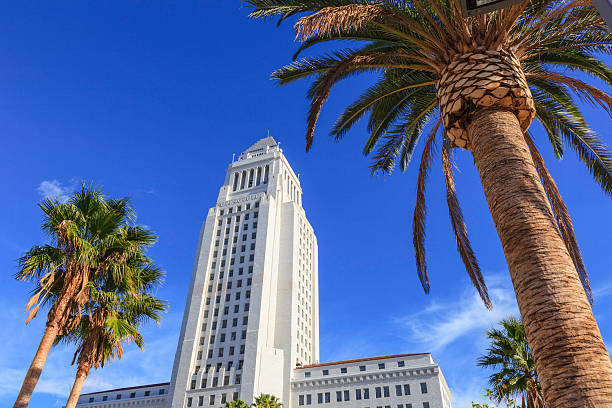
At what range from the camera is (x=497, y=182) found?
6801 mm

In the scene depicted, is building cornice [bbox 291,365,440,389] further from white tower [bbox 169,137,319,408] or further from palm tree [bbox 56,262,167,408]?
palm tree [bbox 56,262,167,408]

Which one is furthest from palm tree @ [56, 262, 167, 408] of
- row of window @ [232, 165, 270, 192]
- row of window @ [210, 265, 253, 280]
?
row of window @ [232, 165, 270, 192]

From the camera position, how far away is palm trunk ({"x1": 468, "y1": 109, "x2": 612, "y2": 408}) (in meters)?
4.90

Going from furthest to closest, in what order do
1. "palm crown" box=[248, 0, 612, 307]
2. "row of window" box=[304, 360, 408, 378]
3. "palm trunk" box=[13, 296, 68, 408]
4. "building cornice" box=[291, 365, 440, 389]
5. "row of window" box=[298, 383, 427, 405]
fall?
"row of window" box=[304, 360, 408, 378], "building cornice" box=[291, 365, 440, 389], "row of window" box=[298, 383, 427, 405], "palm trunk" box=[13, 296, 68, 408], "palm crown" box=[248, 0, 612, 307]

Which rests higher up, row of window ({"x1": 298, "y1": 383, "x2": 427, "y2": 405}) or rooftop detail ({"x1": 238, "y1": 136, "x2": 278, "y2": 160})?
rooftop detail ({"x1": 238, "y1": 136, "x2": 278, "y2": 160})

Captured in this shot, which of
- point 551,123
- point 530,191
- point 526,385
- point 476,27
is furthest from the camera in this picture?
point 526,385

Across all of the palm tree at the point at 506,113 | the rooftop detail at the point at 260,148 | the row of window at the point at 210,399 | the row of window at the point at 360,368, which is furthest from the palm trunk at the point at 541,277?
the rooftop detail at the point at 260,148

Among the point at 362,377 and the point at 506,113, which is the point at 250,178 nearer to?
the point at 362,377

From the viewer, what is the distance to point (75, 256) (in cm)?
1372

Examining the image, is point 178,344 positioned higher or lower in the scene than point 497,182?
higher

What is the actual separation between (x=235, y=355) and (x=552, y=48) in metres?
72.4

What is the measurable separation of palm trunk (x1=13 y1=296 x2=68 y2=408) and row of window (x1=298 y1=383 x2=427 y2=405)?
2522 inches

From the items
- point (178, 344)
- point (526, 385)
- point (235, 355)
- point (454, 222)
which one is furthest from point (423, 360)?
point (454, 222)

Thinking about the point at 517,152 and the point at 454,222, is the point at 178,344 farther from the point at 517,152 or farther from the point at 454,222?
the point at 517,152
